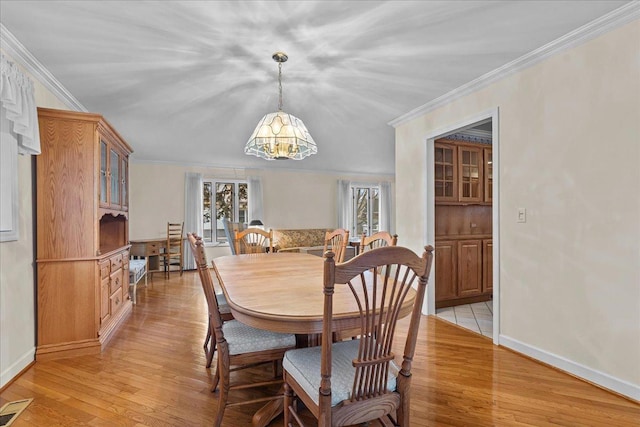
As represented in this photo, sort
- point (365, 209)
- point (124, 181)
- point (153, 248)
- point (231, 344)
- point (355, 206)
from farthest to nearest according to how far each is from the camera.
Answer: point (365, 209) < point (355, 206) < point (153, 248) < point (124, 181) < point (231, 344)

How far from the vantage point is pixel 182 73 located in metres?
2.90

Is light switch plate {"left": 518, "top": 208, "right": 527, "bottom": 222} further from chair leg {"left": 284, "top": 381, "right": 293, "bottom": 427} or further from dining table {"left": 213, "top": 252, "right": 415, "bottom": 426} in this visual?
chair leg {"left": 284, "top": 381, "right": 293, "bottom": 427}

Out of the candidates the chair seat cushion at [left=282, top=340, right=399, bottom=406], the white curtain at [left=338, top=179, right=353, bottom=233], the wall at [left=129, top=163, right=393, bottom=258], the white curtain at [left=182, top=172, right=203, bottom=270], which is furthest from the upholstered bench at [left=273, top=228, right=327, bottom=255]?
the chair seat cushion at [left=282, top=340, right=399, bottom=406]

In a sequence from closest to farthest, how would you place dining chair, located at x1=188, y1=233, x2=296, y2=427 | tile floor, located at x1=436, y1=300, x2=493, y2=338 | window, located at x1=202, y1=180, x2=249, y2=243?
dining chair, located at x1=188, y1=233, x2=296, y2=427 < tile floor, located at x1=436, y1=300, x2=493, y2=338 < window, located at x1=202, y1=180, x2=249, y2=243

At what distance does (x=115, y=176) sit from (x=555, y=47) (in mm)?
4151

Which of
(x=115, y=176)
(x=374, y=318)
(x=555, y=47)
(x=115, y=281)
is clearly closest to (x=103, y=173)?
(x=115, y=176)

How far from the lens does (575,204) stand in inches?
88.0

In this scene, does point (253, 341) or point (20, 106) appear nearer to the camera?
point (253, 341)

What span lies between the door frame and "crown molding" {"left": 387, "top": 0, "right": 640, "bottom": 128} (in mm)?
272

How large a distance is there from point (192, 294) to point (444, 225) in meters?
3.54

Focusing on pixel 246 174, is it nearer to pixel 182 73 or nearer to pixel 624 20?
pixel 182 73

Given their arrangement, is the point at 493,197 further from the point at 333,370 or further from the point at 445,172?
the point at 333,370

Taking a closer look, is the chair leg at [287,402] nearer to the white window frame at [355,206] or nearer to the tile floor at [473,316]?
the tile floor at [473,316]

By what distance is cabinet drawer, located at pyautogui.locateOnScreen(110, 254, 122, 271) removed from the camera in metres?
3.07
